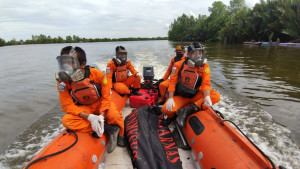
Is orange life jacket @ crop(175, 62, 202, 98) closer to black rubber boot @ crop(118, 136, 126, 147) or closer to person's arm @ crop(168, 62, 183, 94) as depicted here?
person's arm @ crop(168, 62, 183, 94)

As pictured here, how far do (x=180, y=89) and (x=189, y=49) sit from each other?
2.25 ft

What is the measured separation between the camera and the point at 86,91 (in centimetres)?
212

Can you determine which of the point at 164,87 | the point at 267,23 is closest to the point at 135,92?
the point at 164,87

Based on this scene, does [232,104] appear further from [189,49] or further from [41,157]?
[41,157]

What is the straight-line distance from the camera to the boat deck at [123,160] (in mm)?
1955

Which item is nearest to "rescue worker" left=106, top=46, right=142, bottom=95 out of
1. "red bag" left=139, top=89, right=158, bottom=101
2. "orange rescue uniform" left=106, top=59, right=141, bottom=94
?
"orange rescue uniform" left=106, top=59, right=141, bottom=94

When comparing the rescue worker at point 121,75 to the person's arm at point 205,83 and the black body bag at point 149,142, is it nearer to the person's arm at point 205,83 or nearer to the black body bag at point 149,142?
the black body bag at point 149,142

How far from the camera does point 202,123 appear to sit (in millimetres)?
2160

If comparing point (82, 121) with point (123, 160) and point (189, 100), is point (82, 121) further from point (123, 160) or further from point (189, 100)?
point (189, 100)

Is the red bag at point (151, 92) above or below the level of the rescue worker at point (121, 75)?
below

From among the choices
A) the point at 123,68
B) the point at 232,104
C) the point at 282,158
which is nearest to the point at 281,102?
the point at 232,104

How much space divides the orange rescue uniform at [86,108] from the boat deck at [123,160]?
27 centimetres

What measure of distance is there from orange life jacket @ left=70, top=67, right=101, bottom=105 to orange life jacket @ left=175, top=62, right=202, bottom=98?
136cm

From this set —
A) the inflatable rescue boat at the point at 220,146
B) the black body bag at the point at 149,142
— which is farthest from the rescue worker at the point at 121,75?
the inflatable rescue boat at the point at 220,146
